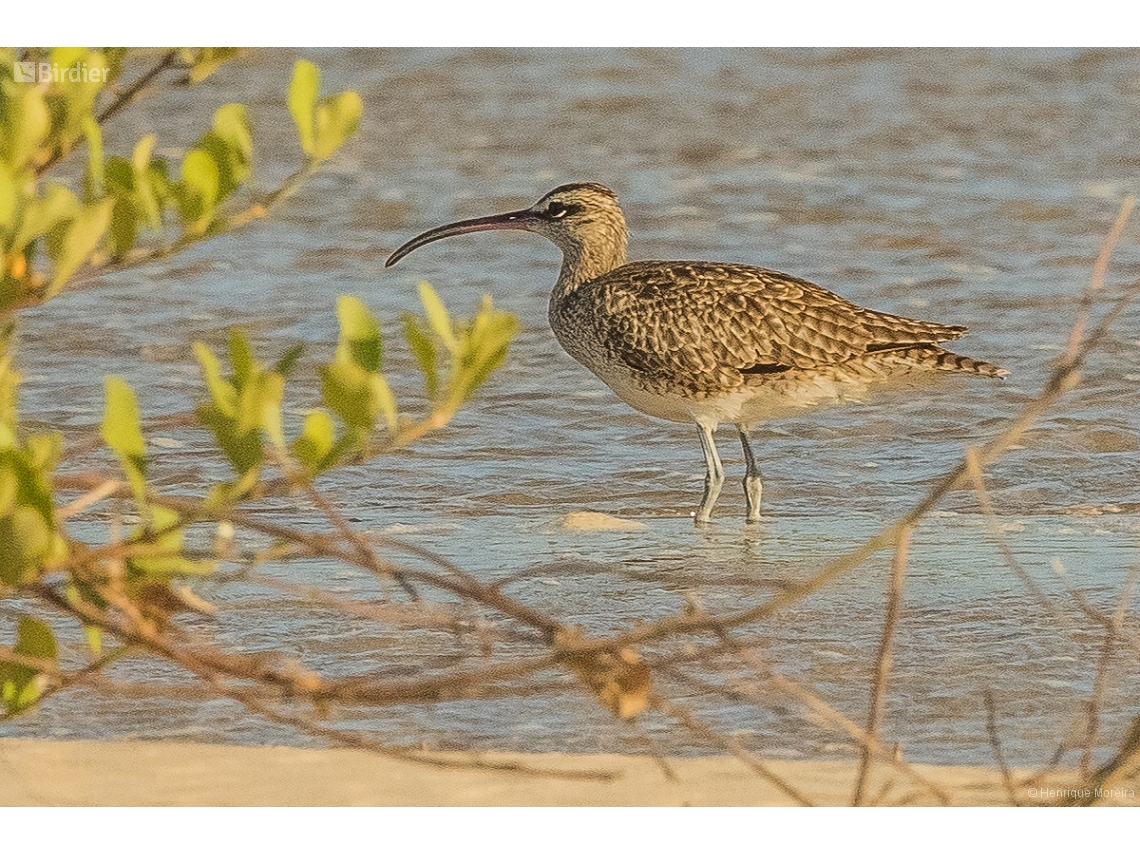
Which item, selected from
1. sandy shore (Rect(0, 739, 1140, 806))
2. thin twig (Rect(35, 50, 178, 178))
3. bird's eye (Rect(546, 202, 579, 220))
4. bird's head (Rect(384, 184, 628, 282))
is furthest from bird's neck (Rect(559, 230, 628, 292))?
thin twig (Rect(35, 50, 178, 178))

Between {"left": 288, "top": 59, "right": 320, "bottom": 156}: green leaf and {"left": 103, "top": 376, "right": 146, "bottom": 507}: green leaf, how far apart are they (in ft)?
1.68

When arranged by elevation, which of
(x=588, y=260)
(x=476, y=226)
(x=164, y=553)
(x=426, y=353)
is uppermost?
(x=476, y=226)

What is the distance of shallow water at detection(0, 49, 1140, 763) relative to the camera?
4953 mm

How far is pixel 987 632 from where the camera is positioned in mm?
5312

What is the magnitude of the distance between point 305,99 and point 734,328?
4.45m

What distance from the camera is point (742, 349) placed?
7.02 m

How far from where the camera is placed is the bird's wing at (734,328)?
6.99 meters

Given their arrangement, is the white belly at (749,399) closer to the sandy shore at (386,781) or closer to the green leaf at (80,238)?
the sandy shore at (386,781)

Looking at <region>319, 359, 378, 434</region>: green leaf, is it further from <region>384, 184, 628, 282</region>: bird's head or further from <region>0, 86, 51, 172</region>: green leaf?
<region>384, 184, 628, 282</region>: bird's head

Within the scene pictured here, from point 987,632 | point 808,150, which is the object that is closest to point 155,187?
point 987,632

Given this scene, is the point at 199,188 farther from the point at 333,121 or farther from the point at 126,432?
the point at 126,432

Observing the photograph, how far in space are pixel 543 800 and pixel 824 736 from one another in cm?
85

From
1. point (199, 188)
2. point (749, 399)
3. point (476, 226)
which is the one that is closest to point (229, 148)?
point (199, 188)

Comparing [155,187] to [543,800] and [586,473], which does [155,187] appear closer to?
[543,800]
